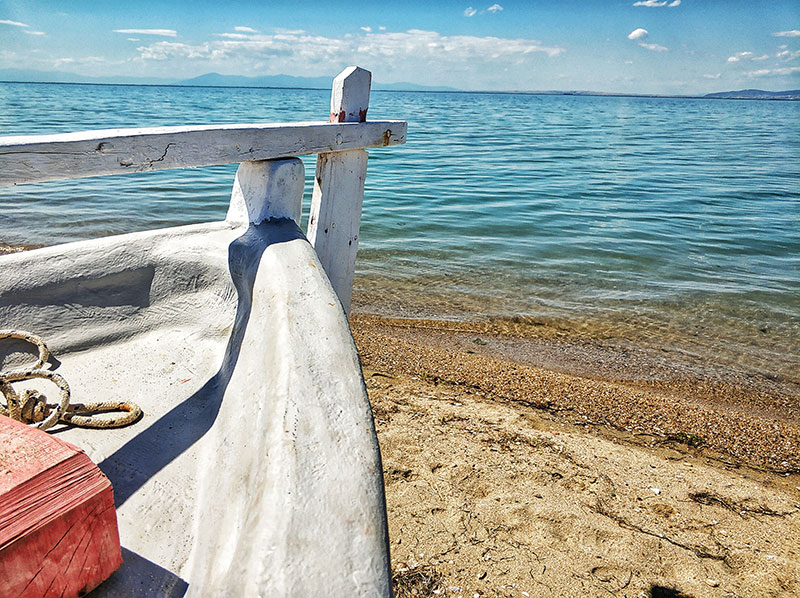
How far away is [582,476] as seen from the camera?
3.09 meters

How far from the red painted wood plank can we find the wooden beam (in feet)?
1.89

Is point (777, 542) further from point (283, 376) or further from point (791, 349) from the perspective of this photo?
point (791, 349)

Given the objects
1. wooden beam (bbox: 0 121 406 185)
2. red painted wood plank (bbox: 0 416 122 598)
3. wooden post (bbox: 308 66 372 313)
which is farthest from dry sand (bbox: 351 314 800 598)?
wooden beam (bbox: 0 121 406 185)

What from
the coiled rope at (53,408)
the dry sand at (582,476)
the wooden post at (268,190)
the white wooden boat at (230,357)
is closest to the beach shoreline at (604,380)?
the dry sand at (582,476)

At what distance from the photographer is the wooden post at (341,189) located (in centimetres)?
248

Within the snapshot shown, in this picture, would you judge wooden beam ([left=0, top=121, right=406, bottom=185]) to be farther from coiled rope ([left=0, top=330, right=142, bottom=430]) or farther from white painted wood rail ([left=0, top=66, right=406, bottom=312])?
coiled rope ([left=0, top=330, right=142, bottom=430])

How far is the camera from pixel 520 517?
2697 mm

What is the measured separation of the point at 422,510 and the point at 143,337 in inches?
56.8

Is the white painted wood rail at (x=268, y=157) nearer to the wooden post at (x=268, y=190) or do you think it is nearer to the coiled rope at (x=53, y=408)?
the wooden post at (x=268, y=190)

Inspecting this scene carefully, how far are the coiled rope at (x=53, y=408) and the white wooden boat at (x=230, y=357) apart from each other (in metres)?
0.04

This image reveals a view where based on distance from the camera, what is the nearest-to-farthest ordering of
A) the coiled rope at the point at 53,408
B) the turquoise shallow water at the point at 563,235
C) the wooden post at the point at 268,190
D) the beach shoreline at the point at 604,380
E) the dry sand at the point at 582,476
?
the coiled rope at the point at 53,408
the wooden post at the point at 268,190
the dry sand at the point at 582,476
the beach shoreline at the point at 604,380
the turquoise shallow water at the point at 563,235

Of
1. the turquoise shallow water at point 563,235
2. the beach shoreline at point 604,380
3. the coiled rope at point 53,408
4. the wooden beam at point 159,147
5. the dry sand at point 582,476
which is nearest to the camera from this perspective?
the wooden beam at point 159,147

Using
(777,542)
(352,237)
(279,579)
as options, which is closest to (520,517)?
(777,542)

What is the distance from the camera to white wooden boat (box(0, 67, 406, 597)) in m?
1.04
